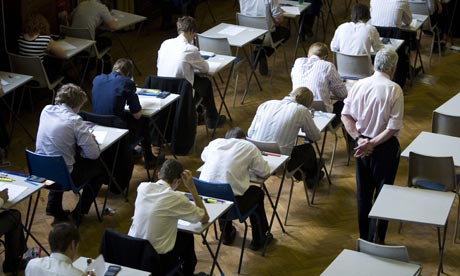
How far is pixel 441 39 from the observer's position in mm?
11977

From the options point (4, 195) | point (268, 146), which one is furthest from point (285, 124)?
point (4, 195)

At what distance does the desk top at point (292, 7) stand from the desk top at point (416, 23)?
1.33m

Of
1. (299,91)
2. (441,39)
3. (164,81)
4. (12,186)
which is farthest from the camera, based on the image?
(441,39)

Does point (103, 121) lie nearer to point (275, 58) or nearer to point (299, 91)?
point (299, 91)

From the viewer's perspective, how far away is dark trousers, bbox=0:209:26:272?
21.9 feet

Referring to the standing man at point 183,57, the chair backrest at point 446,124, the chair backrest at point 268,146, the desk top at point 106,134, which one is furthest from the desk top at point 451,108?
the desk top at point 106,134

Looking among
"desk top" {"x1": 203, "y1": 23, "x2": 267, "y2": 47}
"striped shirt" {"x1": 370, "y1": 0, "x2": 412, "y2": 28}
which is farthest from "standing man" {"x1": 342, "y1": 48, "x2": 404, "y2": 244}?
"striped shirt" {"x1": 370, "y1": 0, "x2": 412, "y2": 28}

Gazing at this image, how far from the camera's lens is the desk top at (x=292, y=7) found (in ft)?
35.5

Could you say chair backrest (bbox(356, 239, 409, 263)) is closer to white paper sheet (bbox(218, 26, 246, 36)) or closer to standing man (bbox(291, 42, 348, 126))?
standing man (bbox(291, 42, 348, 126))

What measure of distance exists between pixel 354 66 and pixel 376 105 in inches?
99.1

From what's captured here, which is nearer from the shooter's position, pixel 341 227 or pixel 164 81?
pixel 341 227

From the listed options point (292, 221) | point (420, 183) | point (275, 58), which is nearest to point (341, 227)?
point (292, 221)

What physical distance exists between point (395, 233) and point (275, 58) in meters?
4.13

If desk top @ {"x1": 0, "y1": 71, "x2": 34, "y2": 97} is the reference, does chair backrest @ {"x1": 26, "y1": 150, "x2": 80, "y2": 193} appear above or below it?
below
